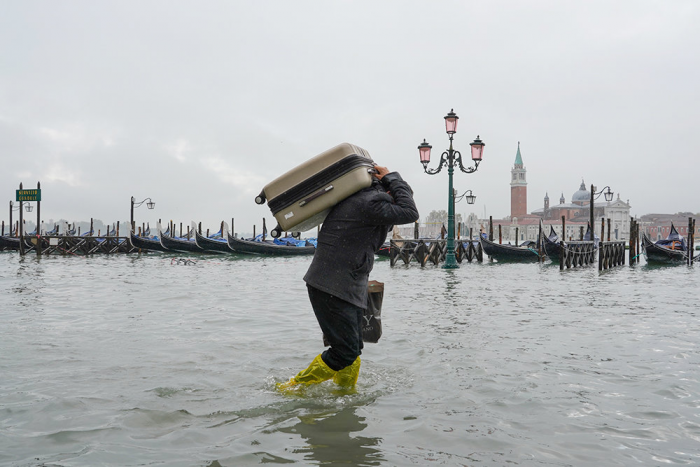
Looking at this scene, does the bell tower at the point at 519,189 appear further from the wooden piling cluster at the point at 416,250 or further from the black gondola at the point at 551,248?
the wooden piling cluster at the point at 416,250

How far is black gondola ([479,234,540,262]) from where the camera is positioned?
27547 millimetres

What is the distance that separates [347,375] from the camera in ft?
12.1

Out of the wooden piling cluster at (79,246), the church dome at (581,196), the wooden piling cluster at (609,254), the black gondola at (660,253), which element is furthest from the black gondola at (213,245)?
the church dome at (581,196)

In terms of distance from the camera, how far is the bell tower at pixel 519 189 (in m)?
134

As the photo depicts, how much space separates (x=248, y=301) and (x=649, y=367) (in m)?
6.75

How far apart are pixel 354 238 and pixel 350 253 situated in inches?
3.6

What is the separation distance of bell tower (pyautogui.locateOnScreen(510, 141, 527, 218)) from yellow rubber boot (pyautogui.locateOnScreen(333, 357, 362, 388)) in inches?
5328

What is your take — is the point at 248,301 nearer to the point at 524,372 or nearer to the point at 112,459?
the point at 524,372

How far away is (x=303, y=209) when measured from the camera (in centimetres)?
344

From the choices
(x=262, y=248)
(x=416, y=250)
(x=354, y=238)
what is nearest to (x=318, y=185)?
(x=354, y=238)

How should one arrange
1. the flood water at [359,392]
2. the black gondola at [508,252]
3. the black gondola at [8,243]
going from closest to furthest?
the flood water at [359,392] → the black gondola at [508,252] → the black gondola at [8,243]

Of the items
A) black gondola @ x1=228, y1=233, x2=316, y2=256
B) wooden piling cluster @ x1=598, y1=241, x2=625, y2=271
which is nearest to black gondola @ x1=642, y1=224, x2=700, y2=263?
wooden piling cluster @ x1=598, y1=241, x2=625, y2=271

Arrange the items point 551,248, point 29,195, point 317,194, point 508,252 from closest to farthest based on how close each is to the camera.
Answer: point 317,194, point 551,248, point 508,252, point 29,195

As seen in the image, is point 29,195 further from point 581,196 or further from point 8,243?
point 581,196
